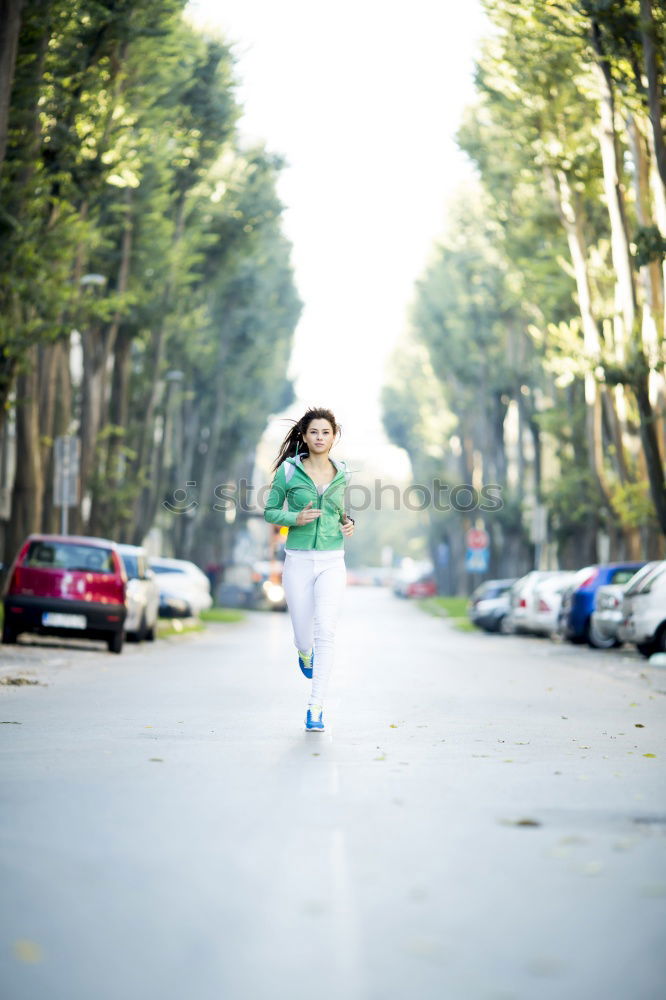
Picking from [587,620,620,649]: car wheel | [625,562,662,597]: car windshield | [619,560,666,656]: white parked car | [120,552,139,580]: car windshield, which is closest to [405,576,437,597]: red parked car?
[587,620,620,649]: car wheel

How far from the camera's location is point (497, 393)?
60.5 metres

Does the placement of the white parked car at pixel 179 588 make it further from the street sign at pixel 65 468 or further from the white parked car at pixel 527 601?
the street sign at pixel 65 468

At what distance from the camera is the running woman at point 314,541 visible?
1157 centimetres

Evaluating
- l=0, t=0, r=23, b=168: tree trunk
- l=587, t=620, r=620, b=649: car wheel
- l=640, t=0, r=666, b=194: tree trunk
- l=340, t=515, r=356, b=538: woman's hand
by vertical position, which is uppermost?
l=640, t=0, r=666, b=194: tree trunk

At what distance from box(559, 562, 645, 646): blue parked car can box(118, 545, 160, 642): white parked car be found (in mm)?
7213

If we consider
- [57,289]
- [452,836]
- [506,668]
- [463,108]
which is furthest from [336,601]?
[463,108]

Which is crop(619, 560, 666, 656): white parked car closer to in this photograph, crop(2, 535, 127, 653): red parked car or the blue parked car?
the blue parked car

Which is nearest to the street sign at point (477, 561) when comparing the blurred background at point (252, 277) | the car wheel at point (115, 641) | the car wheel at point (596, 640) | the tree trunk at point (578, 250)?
the blurred background at point (252, 277)

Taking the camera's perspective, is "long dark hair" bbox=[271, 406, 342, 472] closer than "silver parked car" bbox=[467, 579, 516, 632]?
Yes

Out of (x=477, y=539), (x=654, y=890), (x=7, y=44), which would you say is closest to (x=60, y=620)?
(x=7, y=44)

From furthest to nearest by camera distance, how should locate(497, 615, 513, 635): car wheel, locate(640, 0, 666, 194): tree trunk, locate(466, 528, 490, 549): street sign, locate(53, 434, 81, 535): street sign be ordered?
locate(466, 528, 490, 549): street sign, locate(497, 615, 513, 635): car wheel, locate(53, 434, 81, 535): street sign, locate(640, 0, 666, 194): tree trunk

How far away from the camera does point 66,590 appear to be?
23203 mm

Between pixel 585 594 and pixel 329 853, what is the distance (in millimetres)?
24247

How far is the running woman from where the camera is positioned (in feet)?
38.0
